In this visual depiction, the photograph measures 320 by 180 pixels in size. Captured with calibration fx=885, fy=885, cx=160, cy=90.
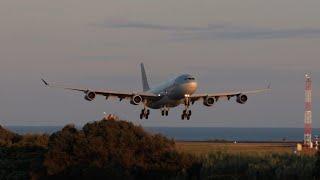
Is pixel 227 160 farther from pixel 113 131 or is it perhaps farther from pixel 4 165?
pixel 4 165

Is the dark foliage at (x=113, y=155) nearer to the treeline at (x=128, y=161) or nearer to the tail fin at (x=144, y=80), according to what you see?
the treeline at (x=128, y=161)

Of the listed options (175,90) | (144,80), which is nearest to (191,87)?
(175,90)

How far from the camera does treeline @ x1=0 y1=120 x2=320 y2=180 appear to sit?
73.4m

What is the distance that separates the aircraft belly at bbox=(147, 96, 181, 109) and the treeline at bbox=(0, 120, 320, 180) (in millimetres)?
16401

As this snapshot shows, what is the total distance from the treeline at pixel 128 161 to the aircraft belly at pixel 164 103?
16.4 meters

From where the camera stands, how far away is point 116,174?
7294 centimetres

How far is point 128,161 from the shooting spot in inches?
3046

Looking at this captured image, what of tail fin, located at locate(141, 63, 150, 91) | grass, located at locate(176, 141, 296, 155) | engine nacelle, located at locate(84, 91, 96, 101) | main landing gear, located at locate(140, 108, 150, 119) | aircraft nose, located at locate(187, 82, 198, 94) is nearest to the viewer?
grass, located at locate(176, 141, 296, 155)

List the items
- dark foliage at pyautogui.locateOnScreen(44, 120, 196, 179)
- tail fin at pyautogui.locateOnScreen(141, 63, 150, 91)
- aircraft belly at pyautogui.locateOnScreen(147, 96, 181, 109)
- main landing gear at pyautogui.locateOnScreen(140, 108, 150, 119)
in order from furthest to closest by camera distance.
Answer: tail fin at pyautogui.locateOnScreen(141, 63, 150, 91) → main landing gear at pyautogui.locateOnScreen(140, 108, 150, 119) → aircraft belly at pyautogui.locateOnScreen(147, 96, 181, 109) → dark foliage at pyautogui.locateOnScreen(44, 120, 196, 179)

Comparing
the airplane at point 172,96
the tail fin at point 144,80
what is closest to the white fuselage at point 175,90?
the airplane at point 172,96

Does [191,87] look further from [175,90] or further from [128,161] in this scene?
[128,161]

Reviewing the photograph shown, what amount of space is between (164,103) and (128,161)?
84.5ft

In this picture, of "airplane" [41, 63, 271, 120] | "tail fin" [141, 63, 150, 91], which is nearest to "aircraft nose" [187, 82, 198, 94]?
"airplane" [41, 63, 271, 120]

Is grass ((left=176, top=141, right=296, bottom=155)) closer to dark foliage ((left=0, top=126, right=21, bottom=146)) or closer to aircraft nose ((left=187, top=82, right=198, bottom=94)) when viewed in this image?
aircraft nose ((left=187, top=82, right=198, bottom=94))
